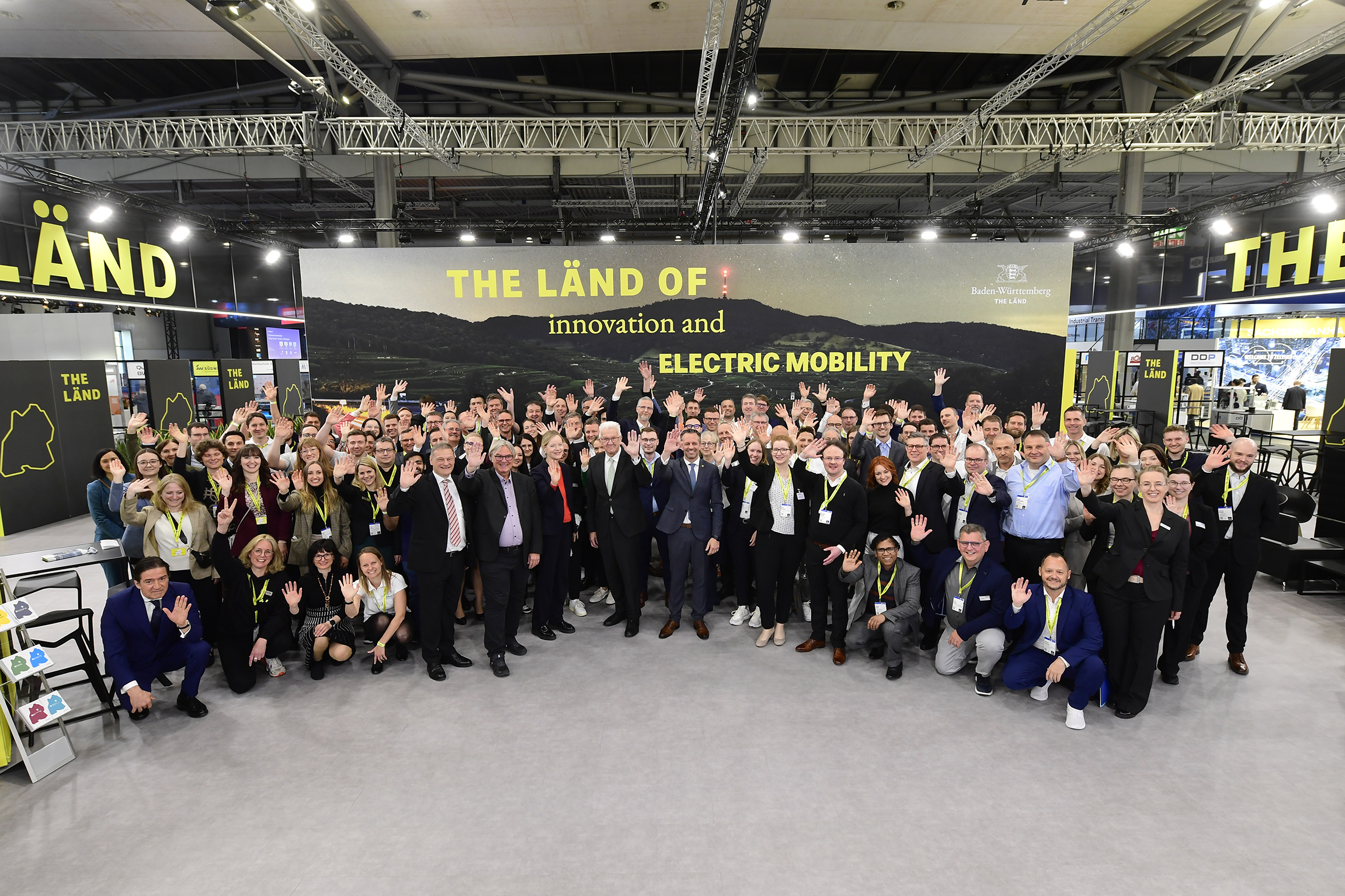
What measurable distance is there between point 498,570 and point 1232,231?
19.8 m

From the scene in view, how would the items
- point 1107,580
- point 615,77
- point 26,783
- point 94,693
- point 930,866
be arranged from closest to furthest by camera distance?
point 930,866 < point 26,783 < point 1107,580 < point 94,693 < point 615,77

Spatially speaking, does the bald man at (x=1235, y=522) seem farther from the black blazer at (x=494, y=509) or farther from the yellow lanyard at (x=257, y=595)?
the yellow lanyard at (x=257, y=595)

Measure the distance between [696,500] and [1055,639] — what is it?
2.50 m

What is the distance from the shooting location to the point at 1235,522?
Answer: 169 inches

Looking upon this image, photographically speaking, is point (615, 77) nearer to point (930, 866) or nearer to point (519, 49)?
point (519, 49)

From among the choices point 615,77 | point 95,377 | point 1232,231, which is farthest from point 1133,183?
point 95,377

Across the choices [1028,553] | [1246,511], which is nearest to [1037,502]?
[1028,553]

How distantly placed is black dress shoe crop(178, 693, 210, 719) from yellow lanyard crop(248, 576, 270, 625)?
1.72ft

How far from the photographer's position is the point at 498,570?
4363 mm

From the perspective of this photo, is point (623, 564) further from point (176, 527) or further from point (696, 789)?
point (176, 527)

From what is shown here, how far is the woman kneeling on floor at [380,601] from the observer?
4336mm

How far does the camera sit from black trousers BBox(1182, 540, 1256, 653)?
14.1ft

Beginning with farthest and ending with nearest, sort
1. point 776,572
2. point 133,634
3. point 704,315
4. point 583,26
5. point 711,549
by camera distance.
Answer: point 704,315
point 583,26
point 711,549
point 776,572
point 133,634

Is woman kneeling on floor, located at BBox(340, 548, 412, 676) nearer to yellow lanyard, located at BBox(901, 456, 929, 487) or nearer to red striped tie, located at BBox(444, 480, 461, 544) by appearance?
red striped tie, located at BBox(444, 480, 461, 544)
